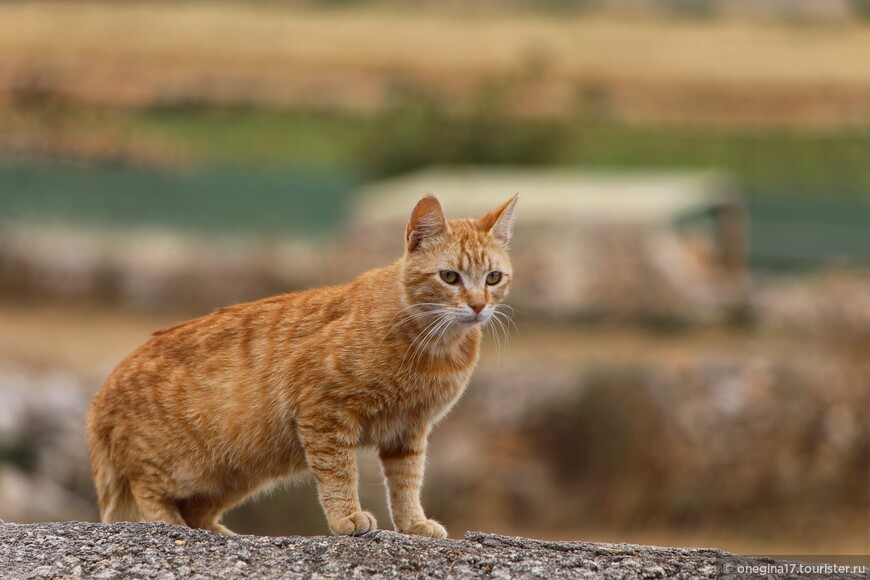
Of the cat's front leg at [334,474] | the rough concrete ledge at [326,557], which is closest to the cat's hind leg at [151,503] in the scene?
the rough concrete ledge at [326,557]

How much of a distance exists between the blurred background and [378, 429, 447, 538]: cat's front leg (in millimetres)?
6104

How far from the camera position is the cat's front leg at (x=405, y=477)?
4.62 meters

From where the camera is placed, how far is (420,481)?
15.2ft

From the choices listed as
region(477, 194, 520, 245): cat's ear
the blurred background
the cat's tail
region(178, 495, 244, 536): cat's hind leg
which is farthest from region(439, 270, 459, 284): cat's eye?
the blurred background

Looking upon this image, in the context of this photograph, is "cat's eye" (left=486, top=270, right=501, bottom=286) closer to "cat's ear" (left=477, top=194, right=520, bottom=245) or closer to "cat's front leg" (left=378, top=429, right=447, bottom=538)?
"cat's ear" (left=477, top=194, right=520, bottom=245)

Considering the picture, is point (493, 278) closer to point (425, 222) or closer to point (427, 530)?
point (425, 222)

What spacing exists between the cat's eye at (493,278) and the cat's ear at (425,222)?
234 millimetres

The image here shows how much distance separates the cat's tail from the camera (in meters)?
4.85

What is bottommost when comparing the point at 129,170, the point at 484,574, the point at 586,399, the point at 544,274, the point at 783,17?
the point at 484,574

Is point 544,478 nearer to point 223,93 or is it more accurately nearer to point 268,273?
point 268,273

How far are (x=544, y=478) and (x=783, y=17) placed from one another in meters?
6.81

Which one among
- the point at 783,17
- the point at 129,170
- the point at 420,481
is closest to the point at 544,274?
the point at 783,17

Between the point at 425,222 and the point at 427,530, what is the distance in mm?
1137

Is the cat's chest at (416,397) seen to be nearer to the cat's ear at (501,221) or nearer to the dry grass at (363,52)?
the cat's ear at (501,221)
